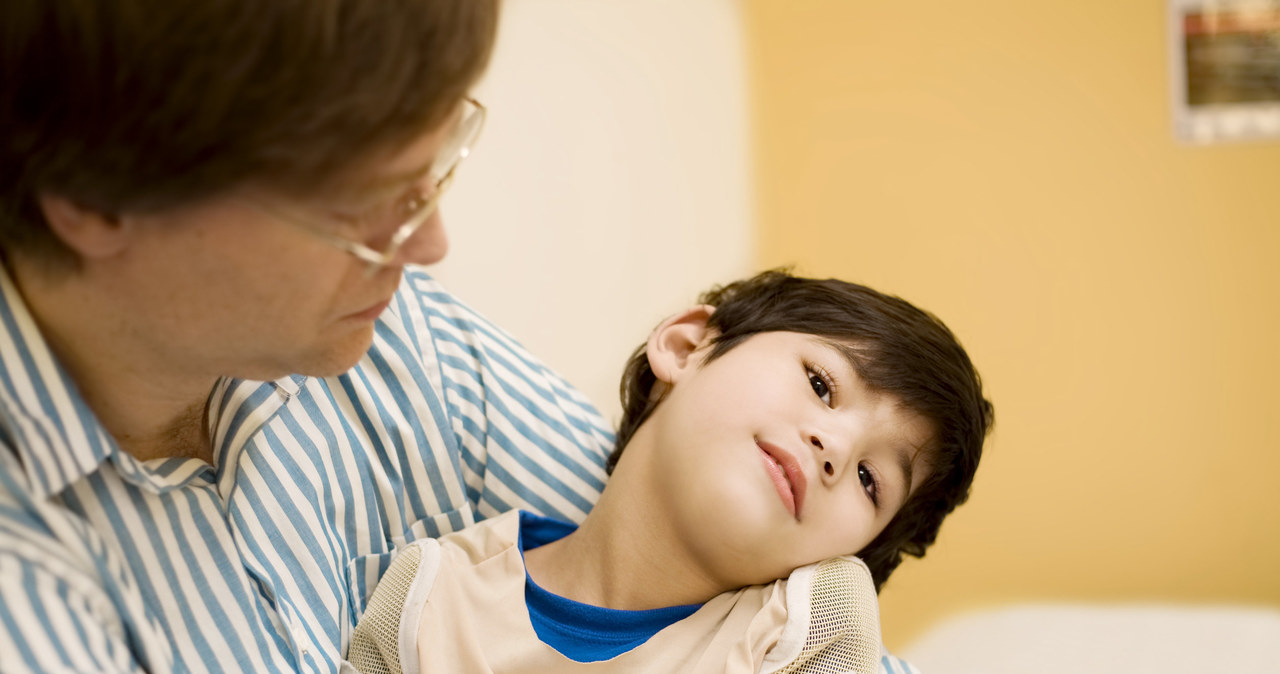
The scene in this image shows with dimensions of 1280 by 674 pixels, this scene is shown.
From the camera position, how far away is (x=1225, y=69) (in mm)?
2736

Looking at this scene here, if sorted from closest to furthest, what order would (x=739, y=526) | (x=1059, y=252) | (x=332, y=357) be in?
(x=332, y=357), (x=739, y=526), (x=1059, y=252)

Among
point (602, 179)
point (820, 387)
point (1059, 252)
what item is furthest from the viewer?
point (1059, 252)

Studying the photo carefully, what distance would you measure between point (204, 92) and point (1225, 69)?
2760mm

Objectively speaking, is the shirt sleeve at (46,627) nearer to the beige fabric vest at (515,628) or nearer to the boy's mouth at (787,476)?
the beige fabric vest at (515,628)

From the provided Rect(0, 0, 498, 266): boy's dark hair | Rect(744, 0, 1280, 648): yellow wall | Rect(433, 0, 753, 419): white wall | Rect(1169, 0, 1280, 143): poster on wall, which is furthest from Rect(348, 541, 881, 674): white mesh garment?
Rect(1169, 0, 1280, 143): poster on wall

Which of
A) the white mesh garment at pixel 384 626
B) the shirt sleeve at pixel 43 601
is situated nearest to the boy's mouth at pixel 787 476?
the white mesh garment at pixel 384 626

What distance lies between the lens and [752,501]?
1280 millimetres

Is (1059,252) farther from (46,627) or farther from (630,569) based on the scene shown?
(46,627)

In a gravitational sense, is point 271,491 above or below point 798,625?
above

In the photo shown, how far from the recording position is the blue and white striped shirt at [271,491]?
2.93 feet

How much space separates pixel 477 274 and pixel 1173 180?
1809 mm

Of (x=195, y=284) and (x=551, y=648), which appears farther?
(x=551, y=648)

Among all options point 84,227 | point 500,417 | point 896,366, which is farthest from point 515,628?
point 84,227

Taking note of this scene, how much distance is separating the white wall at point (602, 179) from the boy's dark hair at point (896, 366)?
3.08 ft
